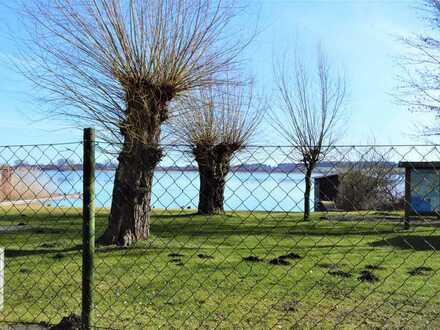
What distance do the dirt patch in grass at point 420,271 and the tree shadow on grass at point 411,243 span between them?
1.86 metres

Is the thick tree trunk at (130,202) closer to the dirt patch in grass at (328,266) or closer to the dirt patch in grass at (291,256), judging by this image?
the dirt patch in grass at (291,256)

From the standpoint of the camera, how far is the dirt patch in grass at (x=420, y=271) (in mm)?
6675

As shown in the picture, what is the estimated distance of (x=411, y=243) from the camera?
9.88 m

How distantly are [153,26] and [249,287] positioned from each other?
15.2ft

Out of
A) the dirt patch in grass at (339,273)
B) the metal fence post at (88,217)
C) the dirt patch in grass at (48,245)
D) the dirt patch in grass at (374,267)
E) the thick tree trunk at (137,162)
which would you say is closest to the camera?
the metal fence post at (88,217)

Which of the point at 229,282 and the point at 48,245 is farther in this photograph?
the point at 48,245

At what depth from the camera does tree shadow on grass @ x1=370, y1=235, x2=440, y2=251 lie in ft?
30.4

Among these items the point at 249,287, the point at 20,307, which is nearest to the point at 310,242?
the point at 249,287

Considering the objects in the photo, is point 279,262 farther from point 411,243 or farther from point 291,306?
point 411,243

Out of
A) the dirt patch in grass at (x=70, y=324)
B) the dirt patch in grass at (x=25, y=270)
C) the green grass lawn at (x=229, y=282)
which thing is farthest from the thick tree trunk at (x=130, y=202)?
the dirt patch in grass at (x=70, y=324)

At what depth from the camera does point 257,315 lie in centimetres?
460

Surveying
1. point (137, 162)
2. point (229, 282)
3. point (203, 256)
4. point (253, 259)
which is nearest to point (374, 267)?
point (253, 259)

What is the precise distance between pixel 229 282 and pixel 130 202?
360 centimetres

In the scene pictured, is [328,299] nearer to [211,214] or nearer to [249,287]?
[249,287]
